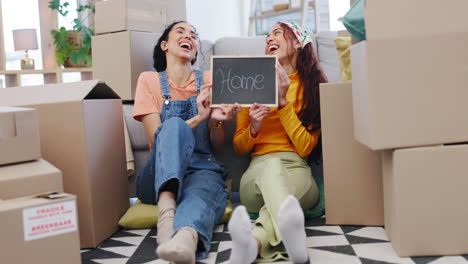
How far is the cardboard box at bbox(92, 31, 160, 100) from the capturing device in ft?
7.16

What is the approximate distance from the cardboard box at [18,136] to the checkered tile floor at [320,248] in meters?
0.35

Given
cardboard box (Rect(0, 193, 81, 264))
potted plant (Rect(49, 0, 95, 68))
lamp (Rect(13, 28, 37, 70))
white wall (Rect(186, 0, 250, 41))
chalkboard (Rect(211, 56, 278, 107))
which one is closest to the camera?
cardboard box (Rect(0, 193, 81, 264))

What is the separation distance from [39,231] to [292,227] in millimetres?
593

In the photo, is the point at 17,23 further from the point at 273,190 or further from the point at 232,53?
the point at 273,190

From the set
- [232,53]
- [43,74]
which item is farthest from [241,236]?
[43,74]

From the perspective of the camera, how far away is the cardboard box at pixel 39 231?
3.81ft

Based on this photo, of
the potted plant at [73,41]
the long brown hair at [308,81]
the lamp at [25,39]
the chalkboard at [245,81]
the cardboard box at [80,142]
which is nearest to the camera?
the cardboard box at [80,142]

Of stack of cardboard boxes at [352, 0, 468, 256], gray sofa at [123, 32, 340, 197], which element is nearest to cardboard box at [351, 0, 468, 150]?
stack of cardboard boxes at [352, 0, 468, 256]

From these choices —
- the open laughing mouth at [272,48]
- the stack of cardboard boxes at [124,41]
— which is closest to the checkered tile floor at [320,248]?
the open laughing mouth at [272,48]

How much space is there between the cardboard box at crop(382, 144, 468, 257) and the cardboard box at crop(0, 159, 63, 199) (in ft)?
2.85

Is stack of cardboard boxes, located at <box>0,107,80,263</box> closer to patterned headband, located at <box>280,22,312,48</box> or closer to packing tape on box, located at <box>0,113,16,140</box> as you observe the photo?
packing tape on box, located at <box>0,113,16,140</box>

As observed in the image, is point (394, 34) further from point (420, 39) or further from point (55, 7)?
point (55, 7)

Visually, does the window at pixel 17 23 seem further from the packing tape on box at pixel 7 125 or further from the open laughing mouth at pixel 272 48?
the packing tape on box at pixel 7 125

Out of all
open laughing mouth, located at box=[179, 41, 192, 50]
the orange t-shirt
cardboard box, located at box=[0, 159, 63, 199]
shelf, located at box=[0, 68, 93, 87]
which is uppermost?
shelf, located at box=[0, 68, 93, 87]
